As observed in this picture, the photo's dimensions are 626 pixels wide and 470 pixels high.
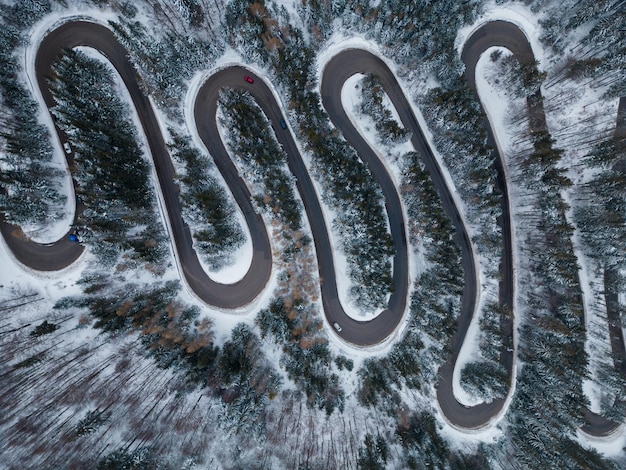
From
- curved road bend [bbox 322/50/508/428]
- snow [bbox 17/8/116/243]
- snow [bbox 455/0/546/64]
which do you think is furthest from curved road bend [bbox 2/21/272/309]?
snow [bbox 455/0/546/64]

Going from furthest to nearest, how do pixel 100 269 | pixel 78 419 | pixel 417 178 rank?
pixel 417 178, pixel 100 269, pixel 78 419

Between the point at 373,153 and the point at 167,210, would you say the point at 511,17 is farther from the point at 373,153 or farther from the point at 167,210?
the point at 167,210

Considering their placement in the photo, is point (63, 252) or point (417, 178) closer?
point (63, 252)

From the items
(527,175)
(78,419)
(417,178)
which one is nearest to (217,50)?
(417,178)

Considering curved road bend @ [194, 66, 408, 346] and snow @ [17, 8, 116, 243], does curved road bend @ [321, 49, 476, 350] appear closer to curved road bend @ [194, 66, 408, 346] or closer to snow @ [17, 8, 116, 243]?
curved road bend @ [194, 66, 408, 346]

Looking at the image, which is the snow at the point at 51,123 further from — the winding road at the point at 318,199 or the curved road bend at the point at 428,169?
the curved road bend at the point at 428,169

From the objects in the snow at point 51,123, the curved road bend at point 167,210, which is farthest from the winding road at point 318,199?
the snow at point 51,123

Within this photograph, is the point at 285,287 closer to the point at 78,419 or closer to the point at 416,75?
the point at 78,419
